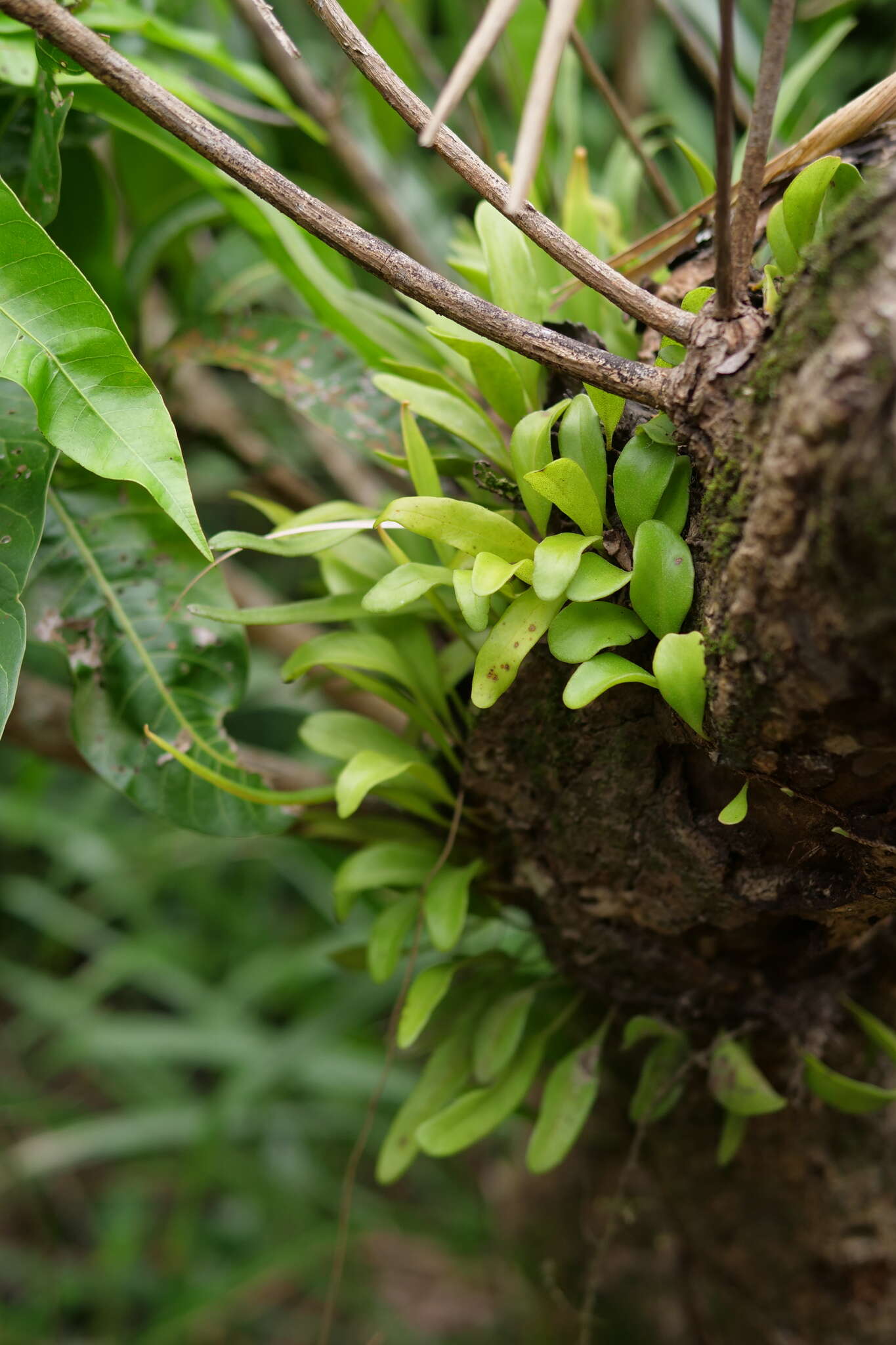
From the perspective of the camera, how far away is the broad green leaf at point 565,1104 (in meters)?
0.68

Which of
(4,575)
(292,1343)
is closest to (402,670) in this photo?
(4,575)

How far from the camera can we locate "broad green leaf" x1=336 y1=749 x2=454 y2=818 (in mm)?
578

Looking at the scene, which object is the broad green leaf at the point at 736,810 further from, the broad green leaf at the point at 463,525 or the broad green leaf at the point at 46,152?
the broad green leaf at the point at 46,152

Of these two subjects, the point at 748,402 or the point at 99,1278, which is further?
the point at 99,1278

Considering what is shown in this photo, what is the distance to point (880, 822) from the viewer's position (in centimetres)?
47

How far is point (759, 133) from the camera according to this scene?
44cm

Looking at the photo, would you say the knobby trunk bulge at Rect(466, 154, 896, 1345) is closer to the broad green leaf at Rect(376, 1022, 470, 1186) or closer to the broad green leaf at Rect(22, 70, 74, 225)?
the broad green leaf at Rect(376, 1022, 470, 1186)

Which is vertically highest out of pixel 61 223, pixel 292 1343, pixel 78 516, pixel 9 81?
pixel 9 81

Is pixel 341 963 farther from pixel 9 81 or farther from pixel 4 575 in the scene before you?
pixel 9 81

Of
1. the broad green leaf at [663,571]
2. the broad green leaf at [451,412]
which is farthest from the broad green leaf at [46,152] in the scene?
the broad green leaf at [663,571]

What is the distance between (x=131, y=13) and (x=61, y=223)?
19cm

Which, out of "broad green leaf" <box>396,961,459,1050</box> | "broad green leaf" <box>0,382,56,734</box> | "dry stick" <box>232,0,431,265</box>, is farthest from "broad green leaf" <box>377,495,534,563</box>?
"dry stick" <box>232,0,431,265</box>

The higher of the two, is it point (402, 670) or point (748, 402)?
point (748, 402)

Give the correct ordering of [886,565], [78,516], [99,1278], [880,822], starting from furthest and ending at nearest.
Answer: [99,1278], [78,516], [880,822], [886,565]
